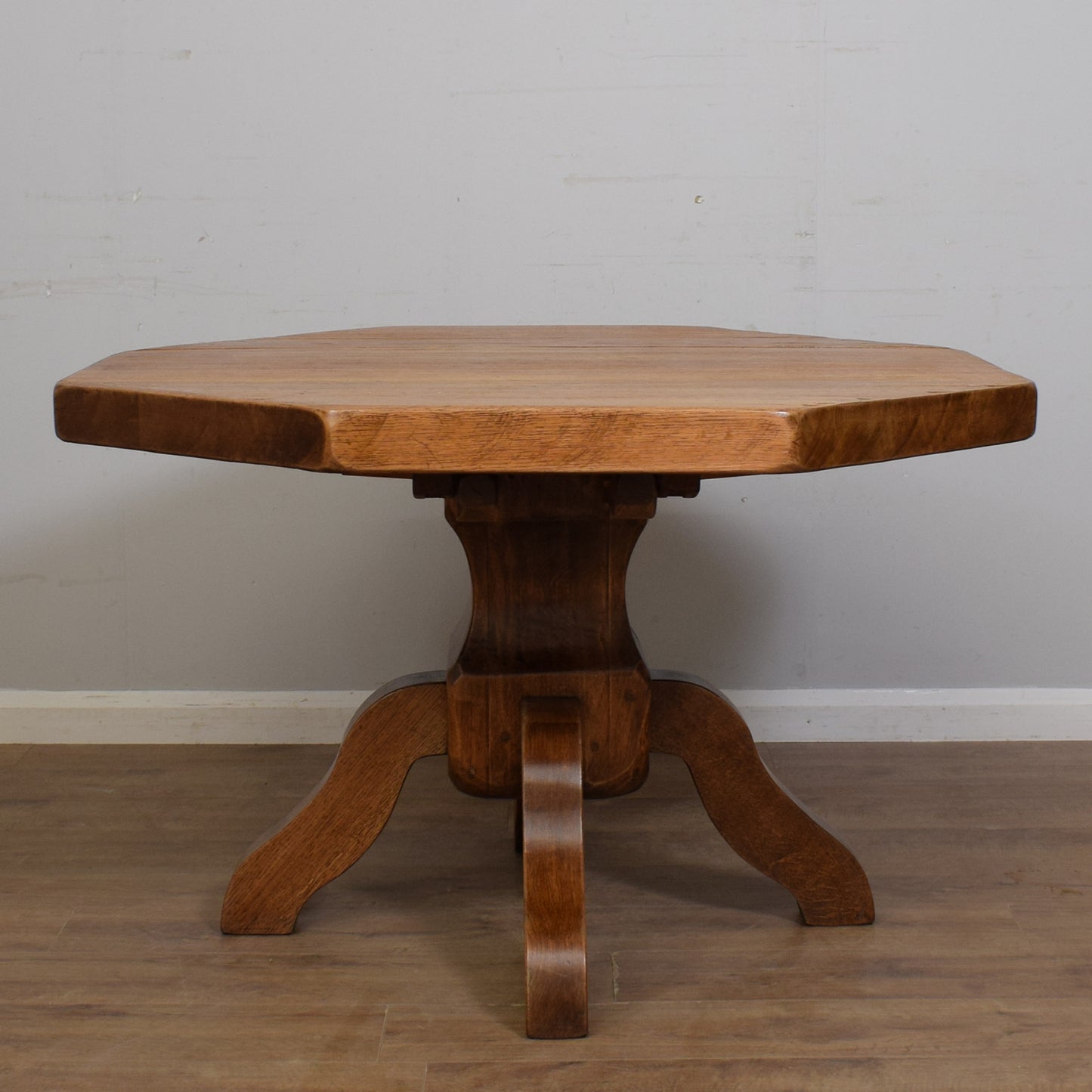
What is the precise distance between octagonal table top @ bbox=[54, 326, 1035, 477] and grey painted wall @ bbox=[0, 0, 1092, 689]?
2.00ft

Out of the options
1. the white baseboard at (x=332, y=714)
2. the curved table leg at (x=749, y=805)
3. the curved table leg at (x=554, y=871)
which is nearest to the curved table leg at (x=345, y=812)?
the curved table leg at (x=554, y=871)

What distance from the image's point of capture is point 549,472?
0.89m

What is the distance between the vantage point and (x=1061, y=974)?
1290 mm

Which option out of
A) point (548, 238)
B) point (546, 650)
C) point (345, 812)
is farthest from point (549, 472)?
point (548, 238)

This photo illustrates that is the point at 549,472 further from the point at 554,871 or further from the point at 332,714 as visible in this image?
the point at 332,714

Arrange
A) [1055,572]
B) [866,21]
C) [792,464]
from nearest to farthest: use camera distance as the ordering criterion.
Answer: [792,464] → [866,21] → [1055,572]

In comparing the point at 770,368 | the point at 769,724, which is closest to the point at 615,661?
the point at 770,368

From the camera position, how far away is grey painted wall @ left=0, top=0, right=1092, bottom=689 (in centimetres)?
179

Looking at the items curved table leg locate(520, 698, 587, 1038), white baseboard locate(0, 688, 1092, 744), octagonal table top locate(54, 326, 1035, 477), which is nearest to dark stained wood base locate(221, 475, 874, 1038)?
curved table leg locate(520, 698, 587, 1038)

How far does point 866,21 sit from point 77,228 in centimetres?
118

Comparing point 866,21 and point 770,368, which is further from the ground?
point 866,21

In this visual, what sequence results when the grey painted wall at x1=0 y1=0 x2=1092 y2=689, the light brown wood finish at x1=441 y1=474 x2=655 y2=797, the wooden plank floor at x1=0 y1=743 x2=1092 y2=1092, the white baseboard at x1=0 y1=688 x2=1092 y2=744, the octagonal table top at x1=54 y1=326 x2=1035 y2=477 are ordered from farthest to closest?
the white baseboard at x1=0 y1=688 x2=1092 y2=744 < the grey painted wall at x1=0 y1=0 x2=1092 y2=689 < the light brown wood finish at x1=441 y1=474 x2=655 y2=797 < the wooden plank floor at x1=0 y1=743 x2=1092 y2=1092 < the octagonal table top at x1=54 y1=326 x2=1035 y2=477

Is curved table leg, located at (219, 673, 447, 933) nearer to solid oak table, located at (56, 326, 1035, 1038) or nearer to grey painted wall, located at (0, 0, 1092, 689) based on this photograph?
solid oak table, located at (56, 326, 1035, 1038)

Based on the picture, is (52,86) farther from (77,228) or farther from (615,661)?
(615,661)
